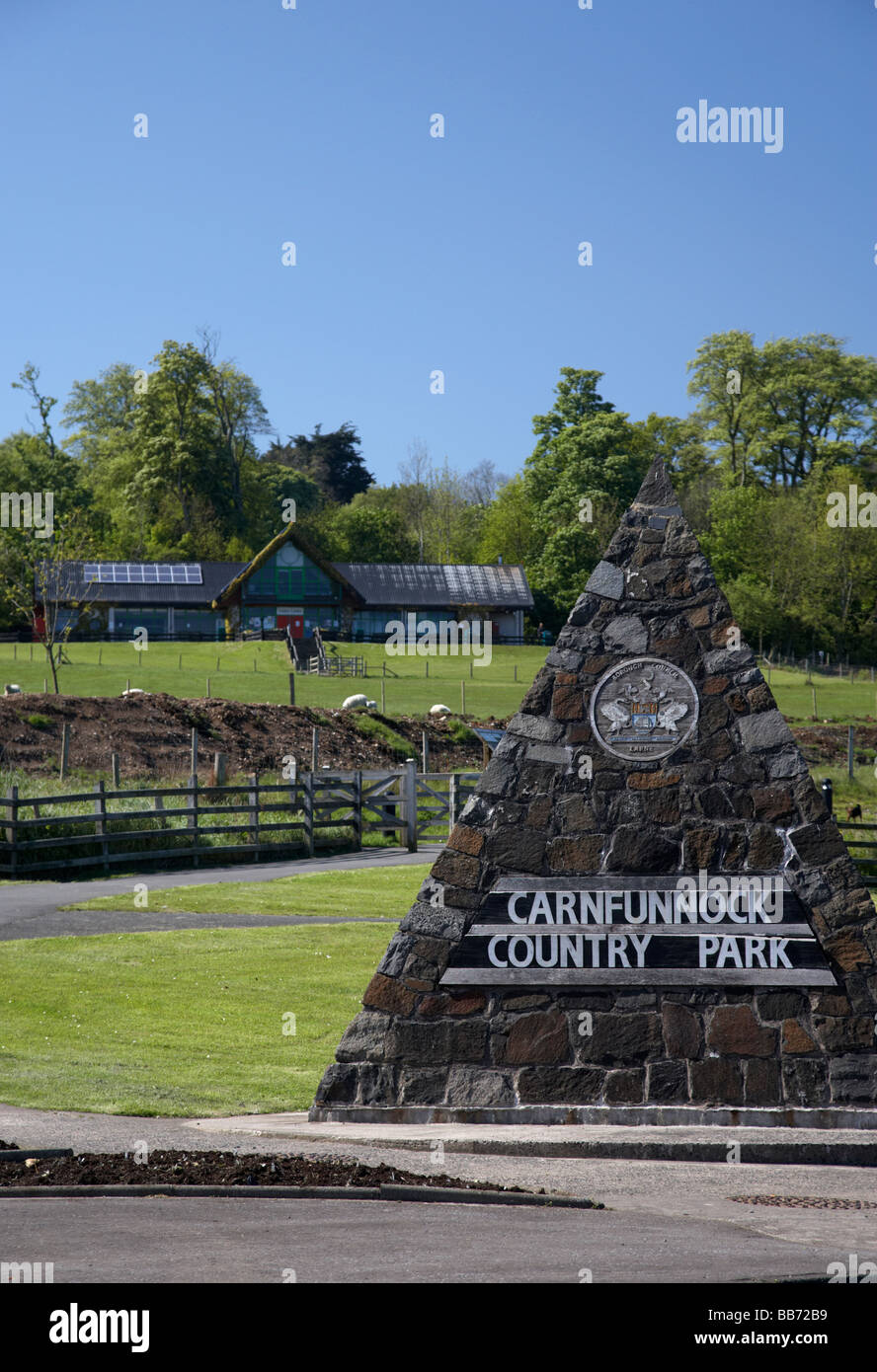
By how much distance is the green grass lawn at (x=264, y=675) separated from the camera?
2383 inches

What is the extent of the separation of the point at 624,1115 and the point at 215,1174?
2868mm

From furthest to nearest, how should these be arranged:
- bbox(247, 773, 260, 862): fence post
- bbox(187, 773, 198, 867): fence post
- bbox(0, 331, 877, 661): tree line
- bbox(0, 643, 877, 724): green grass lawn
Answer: bbox(0, 331, 877, 661): tree line < bbox(0, 643, 877, 724): green grass lawn < bbox(247, 773, 260, 862): fence post < bbox(187, 773, 198, 867): fence post

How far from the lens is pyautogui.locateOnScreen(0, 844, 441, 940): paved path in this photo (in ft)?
61.8

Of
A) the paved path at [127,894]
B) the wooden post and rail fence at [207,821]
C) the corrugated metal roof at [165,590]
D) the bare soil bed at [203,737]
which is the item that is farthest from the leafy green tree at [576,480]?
the paved path at [127,894]

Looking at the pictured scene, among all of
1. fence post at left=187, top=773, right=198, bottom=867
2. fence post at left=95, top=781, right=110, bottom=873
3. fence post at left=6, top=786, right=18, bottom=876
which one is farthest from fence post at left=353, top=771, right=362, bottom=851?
fence post at left=6, top=786, right=18, bottom=876

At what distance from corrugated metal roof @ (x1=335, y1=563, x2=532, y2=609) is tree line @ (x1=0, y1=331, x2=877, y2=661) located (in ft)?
9.43

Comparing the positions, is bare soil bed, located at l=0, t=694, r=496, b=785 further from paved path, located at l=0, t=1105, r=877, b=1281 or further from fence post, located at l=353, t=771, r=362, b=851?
paved path, located at l=0, t=1105, r=877, b=1281

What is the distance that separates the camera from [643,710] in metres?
9.52

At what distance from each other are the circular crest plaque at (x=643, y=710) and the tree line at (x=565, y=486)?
212ft

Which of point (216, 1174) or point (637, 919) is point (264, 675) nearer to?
point (637, 919)

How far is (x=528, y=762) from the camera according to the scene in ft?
31.1

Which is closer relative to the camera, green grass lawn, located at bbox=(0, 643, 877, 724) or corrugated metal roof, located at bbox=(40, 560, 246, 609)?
green grass lawn, located at bbox=(0, 643, 877, 724)

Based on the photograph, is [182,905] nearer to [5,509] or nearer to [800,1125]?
[800,1125]
